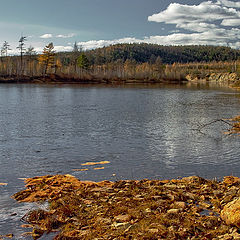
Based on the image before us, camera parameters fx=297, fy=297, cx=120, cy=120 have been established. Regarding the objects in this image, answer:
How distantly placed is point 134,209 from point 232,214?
8.74 feet

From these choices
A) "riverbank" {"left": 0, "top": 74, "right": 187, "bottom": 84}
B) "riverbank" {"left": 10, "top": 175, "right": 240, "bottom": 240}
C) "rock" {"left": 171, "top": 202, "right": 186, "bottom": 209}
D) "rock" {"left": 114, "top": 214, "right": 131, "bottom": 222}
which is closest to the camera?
"riverbank" {"left": 10, "top": 175, "right": 240, "bottom": 240}

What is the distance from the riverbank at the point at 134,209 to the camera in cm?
734

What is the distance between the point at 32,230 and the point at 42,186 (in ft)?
10.6

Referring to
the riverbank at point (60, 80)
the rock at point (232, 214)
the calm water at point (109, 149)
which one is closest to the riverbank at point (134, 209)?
the rock at point (232, 214)

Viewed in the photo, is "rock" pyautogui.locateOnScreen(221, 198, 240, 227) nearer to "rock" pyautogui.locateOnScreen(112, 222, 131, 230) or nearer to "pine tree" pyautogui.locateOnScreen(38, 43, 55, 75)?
"rock" pyautogui.locateOnScreen(112, 222, 131, 230)

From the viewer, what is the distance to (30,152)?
1648cm

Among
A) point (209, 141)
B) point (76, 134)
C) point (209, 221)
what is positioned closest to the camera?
point (209, 221)

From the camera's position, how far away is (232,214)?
755 cm

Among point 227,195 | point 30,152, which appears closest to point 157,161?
point 227,195

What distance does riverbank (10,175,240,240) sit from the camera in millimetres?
7344

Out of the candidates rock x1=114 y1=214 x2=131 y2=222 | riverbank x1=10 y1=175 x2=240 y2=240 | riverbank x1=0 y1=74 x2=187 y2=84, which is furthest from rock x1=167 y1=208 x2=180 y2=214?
riverbank x1=0 y1=74 x2=187 y2=84

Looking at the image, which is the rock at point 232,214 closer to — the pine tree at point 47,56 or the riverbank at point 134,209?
the riverbank at point 134,209

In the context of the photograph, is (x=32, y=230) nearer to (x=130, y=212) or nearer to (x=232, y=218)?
(x=130, y=212)

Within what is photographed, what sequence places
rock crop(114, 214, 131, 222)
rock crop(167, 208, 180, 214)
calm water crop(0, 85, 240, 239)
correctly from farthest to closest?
calm water crop(0, 85, 240, 239) < rock crop(167, 208, 180, 214) < rock crop(114, 214, 131, 222)
